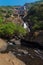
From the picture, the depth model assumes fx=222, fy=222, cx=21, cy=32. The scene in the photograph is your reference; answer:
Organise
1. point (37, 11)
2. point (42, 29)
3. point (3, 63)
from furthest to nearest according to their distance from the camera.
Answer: point (37, 11) → point (42, 29) → point (3, 63)

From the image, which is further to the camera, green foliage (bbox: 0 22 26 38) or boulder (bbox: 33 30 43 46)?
green foliage (bbox: 0 22 26 38)

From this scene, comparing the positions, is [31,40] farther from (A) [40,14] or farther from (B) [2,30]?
(A) [40,14]

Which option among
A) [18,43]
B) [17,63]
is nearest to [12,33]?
[18,43]

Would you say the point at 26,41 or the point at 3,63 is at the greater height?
the point at 3,63

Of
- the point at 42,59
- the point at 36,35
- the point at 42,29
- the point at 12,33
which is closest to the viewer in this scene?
the point at 42,59

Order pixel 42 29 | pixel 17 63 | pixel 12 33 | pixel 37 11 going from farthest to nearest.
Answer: pixel 37 11, pixel 12 33, pixel 42 29, pixel 17 63

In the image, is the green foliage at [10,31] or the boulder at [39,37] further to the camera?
the green foliage at [10,31]

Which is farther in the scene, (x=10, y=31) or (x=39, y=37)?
(x=10, y=31)

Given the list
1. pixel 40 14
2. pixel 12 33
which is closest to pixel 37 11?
pixel 40 14

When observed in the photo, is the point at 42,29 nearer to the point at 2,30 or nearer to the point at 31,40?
the point at 31,40

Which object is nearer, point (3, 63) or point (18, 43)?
point (3, 63)
